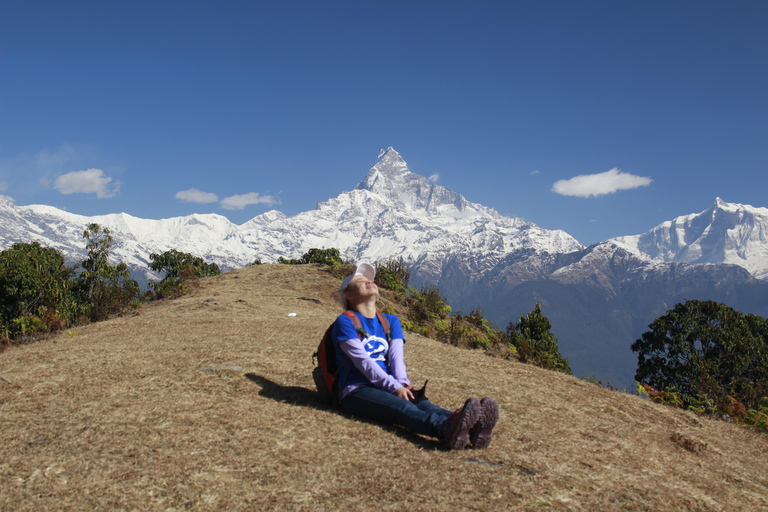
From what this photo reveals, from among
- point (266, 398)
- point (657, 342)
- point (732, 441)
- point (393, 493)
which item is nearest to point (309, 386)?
point (266, 398)

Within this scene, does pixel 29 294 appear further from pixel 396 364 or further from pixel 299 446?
pixel 396 364

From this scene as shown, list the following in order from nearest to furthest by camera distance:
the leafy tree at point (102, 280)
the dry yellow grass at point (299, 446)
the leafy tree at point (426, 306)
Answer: the dry yellow grass at point (299, 446), the leafy tree at point (102, 280), the leafy tree at point (426, 306)

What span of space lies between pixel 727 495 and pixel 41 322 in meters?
13.8

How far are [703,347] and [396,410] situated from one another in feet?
96.8

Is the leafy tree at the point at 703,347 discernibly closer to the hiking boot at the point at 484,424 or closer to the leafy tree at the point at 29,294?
the hiking boot at the point at 484,424

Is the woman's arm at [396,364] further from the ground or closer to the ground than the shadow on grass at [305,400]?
further from the ground

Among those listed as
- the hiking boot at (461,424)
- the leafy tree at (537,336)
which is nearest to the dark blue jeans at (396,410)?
the hiking boot at (461,424)

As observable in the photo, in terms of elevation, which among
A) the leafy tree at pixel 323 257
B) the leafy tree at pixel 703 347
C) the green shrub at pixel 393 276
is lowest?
the leafy tree at pixel 703 347

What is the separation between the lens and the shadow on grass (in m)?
4.57

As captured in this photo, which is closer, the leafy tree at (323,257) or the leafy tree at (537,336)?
the leafy tree at (537,336)

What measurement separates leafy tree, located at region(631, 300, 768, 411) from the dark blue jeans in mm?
23110

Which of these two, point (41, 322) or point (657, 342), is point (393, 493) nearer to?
point (41, 322)

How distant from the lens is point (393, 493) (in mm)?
3479

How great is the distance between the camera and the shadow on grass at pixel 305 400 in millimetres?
4574
